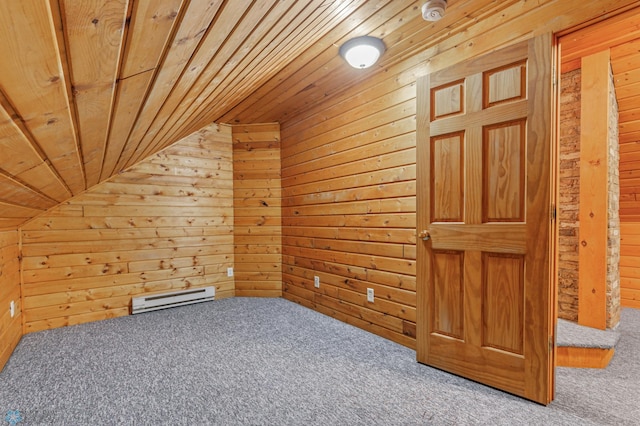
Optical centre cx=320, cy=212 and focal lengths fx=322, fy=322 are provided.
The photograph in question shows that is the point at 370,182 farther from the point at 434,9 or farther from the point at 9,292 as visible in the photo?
the point at 9,292

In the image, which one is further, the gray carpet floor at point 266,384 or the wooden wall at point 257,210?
the wooden wall at point 257,210

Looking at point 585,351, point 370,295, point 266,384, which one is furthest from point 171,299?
point 585,351

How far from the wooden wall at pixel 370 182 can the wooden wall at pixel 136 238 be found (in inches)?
36.4

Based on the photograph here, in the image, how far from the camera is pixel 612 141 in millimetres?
2883

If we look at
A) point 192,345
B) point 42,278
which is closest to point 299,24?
point 192,345

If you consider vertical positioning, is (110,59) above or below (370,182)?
above

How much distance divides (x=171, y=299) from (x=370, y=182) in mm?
2471

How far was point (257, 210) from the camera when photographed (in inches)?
157

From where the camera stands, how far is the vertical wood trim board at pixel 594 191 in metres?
2.68

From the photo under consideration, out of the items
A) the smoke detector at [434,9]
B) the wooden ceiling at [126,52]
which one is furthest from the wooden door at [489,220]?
the wooden ceiling at [126,52]

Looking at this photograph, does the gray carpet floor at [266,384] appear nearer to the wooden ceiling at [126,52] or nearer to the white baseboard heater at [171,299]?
the white baseboard heater at [171,299]

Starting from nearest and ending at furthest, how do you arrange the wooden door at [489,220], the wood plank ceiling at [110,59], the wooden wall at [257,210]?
the wood plank ceiling at [110,59], the wooden door at [489,220], the wooden wall at [257,210]

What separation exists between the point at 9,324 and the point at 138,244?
119 centimetres

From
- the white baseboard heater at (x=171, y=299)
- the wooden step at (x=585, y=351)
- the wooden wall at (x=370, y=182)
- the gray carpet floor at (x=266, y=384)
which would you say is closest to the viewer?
the gray carpet floor at (x=266, y=384)
